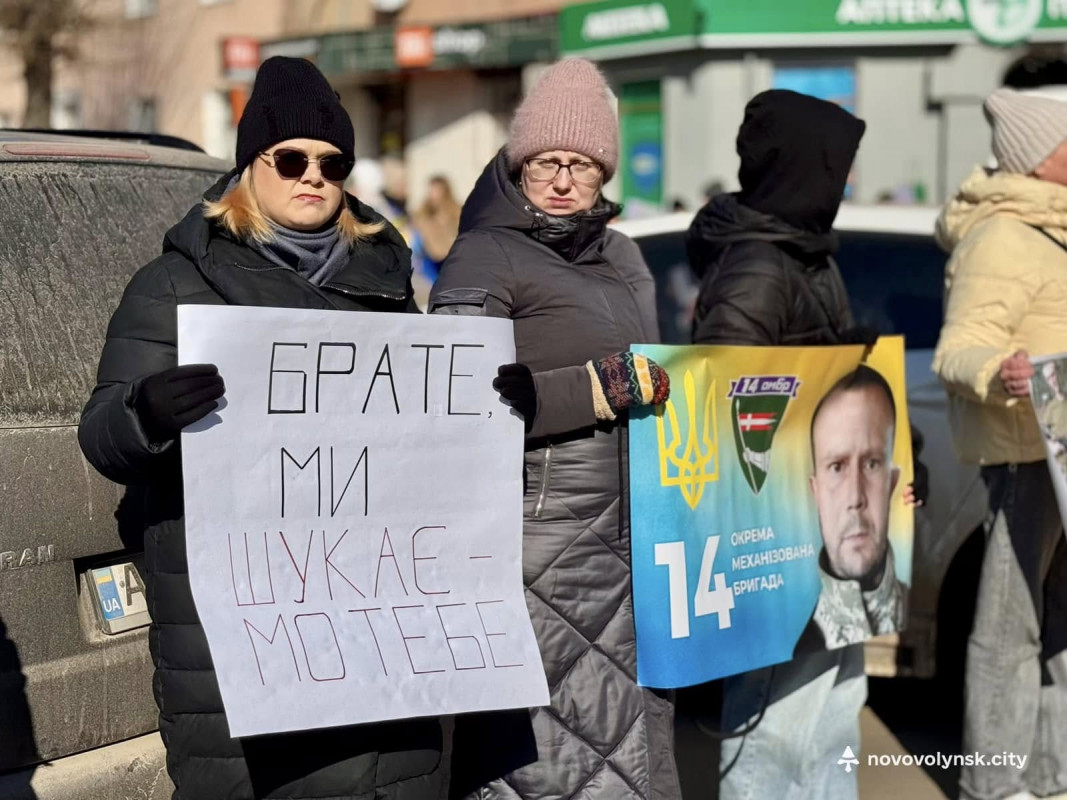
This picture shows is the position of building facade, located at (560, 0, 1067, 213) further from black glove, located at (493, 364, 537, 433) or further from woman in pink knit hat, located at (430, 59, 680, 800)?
black glove, located at (493, 364, 537, 433)

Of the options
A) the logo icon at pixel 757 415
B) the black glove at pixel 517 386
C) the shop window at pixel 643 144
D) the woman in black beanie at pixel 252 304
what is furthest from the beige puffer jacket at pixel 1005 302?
the shop window at pixel 643 144

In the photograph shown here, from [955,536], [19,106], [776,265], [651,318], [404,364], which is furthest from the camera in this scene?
[19,106]

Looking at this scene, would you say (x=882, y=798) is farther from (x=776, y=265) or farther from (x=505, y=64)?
(x=505, y=64)

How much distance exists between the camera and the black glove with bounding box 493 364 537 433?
10.0 feet

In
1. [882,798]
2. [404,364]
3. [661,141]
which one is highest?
[661,141]

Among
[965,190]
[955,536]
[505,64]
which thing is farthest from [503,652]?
[505,64]

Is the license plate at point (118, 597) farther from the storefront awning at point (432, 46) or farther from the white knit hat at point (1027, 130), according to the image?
the storefront awning at point (432, 46)

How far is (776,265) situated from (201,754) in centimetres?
203

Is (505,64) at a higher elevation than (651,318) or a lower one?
higher

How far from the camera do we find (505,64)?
71.5 ft

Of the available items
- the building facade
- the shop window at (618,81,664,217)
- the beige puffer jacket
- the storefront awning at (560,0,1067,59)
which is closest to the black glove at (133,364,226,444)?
the beige puffer jacket

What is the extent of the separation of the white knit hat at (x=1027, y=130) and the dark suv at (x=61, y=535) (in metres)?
2.53

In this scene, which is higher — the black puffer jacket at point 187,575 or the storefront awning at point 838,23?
the storefront awning at point 838,23

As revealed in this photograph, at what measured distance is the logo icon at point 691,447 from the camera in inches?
137
